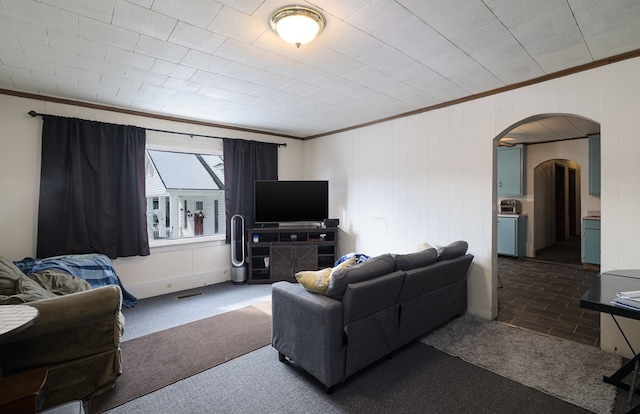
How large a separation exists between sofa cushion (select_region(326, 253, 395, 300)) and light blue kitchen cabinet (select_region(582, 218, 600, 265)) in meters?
5.38

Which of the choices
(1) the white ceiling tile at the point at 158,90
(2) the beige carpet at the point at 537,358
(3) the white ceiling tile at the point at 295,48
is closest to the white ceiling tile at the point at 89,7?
(3) the white ceiling tile at the point at 295,48

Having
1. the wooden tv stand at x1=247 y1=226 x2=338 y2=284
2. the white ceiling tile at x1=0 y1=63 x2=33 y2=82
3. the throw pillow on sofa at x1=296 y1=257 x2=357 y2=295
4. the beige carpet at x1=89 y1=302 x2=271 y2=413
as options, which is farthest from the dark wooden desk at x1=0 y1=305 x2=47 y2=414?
the wooden tv stand at x1=247 y1=226 x2=338 y2=284

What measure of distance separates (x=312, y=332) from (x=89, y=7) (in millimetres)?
2592

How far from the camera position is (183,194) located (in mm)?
4953

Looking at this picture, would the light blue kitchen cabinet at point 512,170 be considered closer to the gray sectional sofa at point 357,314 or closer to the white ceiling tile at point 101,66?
the gray sectional sofa at point 357,314

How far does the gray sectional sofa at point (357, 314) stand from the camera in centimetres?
218

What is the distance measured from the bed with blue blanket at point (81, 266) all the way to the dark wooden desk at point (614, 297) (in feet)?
14.4

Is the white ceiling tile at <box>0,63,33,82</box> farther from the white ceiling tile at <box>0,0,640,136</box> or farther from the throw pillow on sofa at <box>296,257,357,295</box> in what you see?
the throw pillow on sofa at <box>296,257,357,295</box>

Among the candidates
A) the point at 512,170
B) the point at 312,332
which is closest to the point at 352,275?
the point at 312,332

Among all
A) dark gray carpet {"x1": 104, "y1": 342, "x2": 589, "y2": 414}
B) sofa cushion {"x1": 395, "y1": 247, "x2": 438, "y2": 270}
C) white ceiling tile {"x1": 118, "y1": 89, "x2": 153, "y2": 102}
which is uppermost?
white ceiling tile {"x1": 118, "y1": 89, "x2": 153, "y2": 102}

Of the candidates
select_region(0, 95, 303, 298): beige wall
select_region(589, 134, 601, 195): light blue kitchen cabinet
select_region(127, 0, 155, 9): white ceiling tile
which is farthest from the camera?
select_region(589, 134, 601, 195): light blue kitchen cabinet

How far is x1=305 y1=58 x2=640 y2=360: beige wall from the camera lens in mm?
2615

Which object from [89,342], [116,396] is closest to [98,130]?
[89,342]

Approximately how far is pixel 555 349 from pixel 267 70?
3.69m
